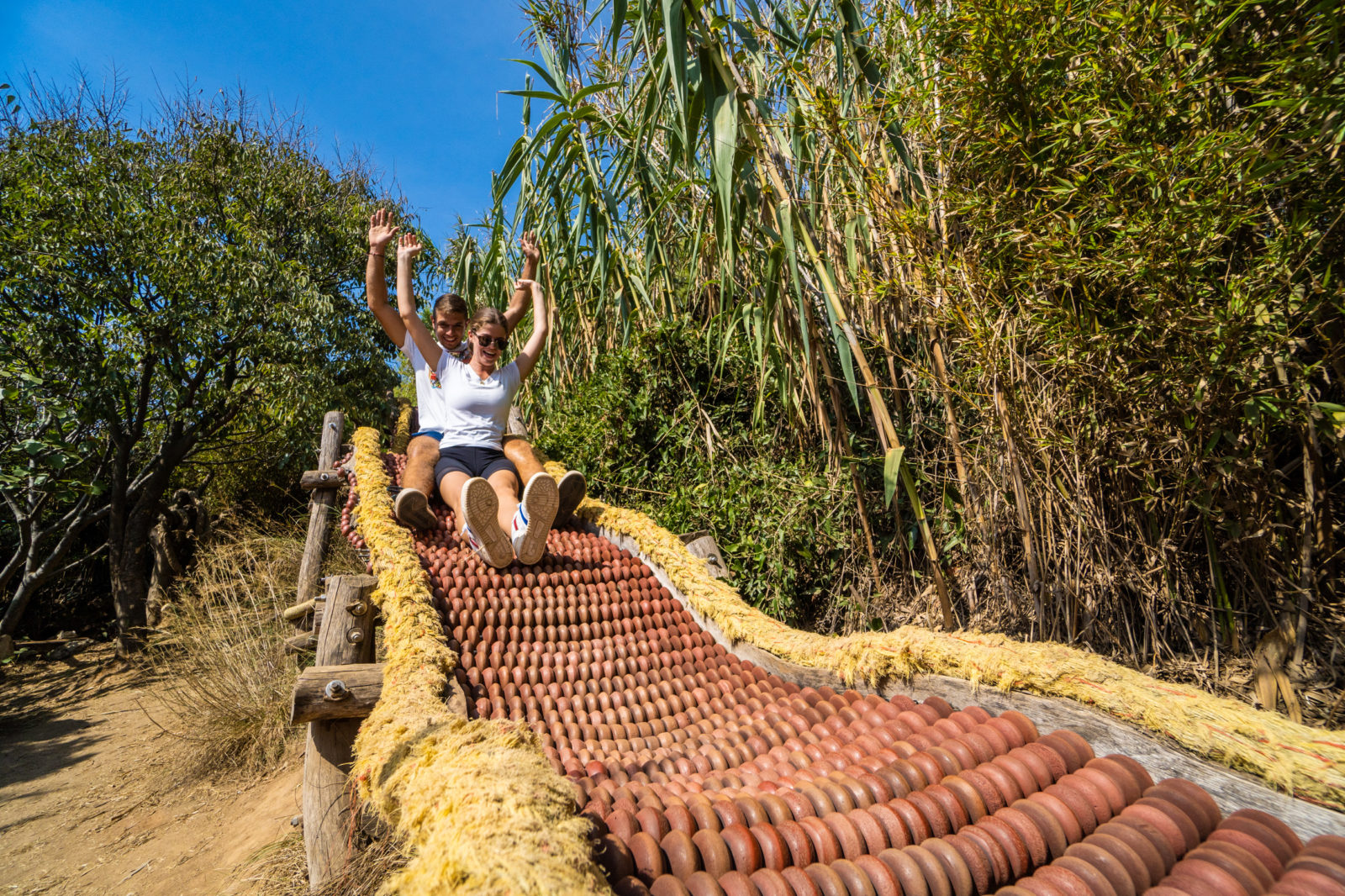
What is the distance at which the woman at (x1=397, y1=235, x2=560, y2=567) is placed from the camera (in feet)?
9.98

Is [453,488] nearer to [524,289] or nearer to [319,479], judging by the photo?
[524,289]

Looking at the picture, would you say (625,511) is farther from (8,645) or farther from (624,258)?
(8,645)

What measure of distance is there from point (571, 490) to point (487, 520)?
0.65 metres

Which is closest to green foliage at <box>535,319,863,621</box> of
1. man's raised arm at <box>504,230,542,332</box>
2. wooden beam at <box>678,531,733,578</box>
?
wooden beam at <box>678,531,733,578</box>

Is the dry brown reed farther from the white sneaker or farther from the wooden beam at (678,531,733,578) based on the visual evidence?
the wooden beam at (678,531,733,578)

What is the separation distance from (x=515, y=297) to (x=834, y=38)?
2.17 metres

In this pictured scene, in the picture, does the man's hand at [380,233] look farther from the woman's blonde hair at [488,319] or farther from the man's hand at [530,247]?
the man's hand at [530,247]

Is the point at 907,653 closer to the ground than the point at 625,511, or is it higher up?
closer to the ground

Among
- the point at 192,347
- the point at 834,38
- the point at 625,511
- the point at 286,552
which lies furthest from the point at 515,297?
the point at 192,347

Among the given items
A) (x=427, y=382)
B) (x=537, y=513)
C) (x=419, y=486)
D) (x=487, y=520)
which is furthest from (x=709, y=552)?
(x=427, y=382)

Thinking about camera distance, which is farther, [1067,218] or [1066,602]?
[1066,602]

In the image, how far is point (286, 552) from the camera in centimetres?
683

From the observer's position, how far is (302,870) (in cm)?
336

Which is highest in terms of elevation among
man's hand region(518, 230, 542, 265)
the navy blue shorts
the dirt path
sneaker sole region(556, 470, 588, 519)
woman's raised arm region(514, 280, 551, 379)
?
man's hand region(518, 230, 542, 265)
